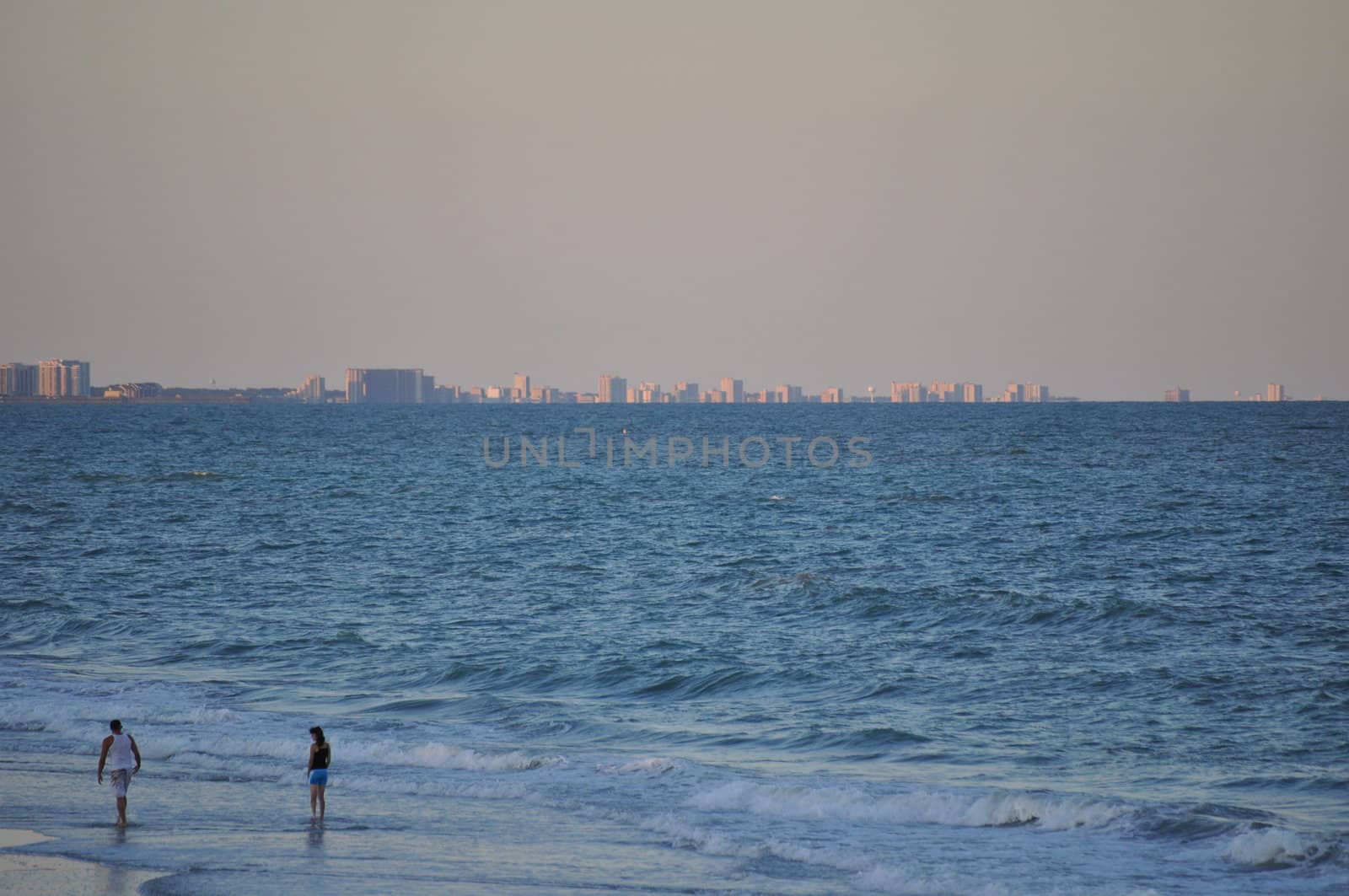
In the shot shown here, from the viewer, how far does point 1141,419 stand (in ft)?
655

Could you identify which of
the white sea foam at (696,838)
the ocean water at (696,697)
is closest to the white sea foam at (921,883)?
the ocean water at (696,697)

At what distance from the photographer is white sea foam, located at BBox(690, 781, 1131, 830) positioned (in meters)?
17.9

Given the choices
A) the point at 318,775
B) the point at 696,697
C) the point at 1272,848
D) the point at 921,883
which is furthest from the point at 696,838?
the point at 696,697

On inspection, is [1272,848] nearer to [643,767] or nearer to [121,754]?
[643,767]

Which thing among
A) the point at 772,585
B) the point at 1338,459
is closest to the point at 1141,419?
the point at 1338,459

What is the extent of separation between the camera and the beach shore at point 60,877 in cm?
1449

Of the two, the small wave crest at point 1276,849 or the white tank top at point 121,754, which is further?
the white tank top at point 121,754

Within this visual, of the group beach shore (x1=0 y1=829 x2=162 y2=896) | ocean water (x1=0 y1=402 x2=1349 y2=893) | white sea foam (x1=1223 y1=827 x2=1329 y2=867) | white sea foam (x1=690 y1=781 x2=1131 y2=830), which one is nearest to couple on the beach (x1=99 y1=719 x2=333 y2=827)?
ocean water (x1=0 y1=402 x2=1349 y2=893)

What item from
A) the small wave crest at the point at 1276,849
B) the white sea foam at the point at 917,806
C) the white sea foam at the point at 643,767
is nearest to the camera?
the small wave crest at the point at 1276,849

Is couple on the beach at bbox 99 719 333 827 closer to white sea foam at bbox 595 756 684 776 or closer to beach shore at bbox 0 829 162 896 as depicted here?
beach shore at bbox 0 829 162 896

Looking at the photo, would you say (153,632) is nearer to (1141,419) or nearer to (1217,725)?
(1217,725)

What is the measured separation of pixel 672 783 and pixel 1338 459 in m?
90.9

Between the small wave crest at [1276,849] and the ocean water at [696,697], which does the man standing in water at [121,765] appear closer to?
the ocean water at [696,697]

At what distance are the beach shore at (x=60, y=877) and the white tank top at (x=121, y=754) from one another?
171cm
